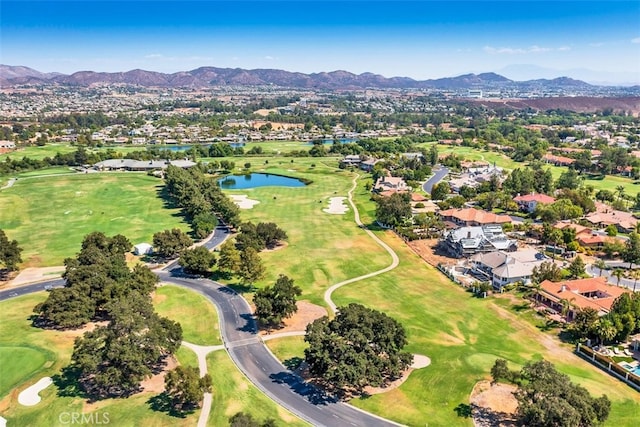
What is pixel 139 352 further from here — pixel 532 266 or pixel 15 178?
pixel 15 178

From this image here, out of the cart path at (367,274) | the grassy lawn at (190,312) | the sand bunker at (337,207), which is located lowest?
the cart path at (367,274)

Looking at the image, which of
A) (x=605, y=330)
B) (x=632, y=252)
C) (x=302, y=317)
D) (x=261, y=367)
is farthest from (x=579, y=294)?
(x=261, y=367)

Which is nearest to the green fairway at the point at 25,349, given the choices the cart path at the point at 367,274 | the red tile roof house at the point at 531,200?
the cart path at the point at 367,274

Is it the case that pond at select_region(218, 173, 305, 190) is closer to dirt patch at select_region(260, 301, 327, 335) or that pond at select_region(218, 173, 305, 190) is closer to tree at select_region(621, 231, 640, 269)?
dirt patch at select_region(260, 301, 327, 335)

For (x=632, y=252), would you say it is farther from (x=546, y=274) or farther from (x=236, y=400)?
(x=236, y=400)

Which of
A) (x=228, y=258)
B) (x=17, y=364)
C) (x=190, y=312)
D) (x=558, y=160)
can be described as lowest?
(x=190, y=312)

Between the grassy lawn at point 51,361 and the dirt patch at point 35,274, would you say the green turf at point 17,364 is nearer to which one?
the grassy lawn at point 51,361
